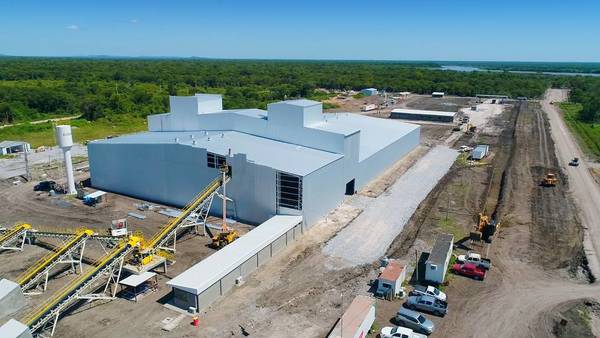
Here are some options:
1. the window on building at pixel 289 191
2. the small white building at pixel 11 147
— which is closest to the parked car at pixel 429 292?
the window on building at pixel 289 191

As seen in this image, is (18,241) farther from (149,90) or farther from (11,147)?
(149,90)

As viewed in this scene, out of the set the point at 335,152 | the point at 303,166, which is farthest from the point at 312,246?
the point at 335,152

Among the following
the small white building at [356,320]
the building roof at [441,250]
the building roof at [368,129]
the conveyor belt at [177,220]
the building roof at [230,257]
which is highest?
the building roof at [368,129]

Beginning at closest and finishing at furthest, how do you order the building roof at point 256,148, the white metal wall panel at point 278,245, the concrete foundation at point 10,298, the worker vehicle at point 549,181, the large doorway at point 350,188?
the concrete foundation at point 10,298 → the white metal wall panel at point 278,245 → the building roof at point 256,148 → the large doorway at point 350,188 → the worker vehicle at point 549,181

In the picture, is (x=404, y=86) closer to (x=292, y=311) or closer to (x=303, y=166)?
(x=303, y=166)

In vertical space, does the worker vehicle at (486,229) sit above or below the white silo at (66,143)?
below

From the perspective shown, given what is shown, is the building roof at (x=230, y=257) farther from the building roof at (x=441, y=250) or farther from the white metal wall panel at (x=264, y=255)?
the building roof at (x=441, y=250)

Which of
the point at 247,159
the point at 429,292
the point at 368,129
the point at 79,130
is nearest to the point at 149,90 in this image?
the point at 79,130

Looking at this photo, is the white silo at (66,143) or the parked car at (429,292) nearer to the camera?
the parked car at (429,292)
